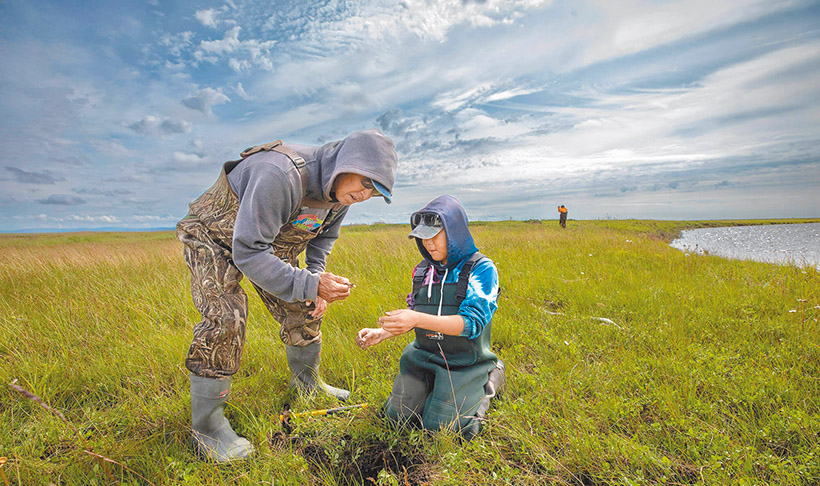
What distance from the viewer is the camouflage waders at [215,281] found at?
2.68 m

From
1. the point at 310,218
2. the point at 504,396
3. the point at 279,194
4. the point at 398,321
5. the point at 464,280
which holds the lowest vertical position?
the point at 504,396

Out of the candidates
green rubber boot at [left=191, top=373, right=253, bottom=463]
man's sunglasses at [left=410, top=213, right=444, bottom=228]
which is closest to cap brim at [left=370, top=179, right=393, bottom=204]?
man's sunglasses at [left=410, top=213, right=444, bottom=228]

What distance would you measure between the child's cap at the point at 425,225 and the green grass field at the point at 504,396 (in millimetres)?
1310

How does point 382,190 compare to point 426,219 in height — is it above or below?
above

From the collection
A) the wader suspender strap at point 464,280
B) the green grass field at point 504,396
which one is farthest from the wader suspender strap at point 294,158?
the green grass field at point 504,396

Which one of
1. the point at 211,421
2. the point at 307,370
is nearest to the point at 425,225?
the point at 307,370

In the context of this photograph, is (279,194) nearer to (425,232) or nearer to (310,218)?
(310,218)

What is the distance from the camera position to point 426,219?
2.65m

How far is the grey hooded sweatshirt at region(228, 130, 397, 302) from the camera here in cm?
241

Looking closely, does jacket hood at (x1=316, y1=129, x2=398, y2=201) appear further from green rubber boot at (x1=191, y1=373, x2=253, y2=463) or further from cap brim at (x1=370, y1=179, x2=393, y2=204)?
green rubber boot at (x1=191, y1=373, x2=253, y2=463)

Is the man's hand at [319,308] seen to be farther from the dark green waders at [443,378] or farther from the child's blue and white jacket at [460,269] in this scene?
the child's blue and white jacket at [460,269]

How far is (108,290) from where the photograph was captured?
6234mm

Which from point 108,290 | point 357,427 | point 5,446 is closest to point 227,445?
point 357,427

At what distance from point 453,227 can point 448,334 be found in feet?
2.33
